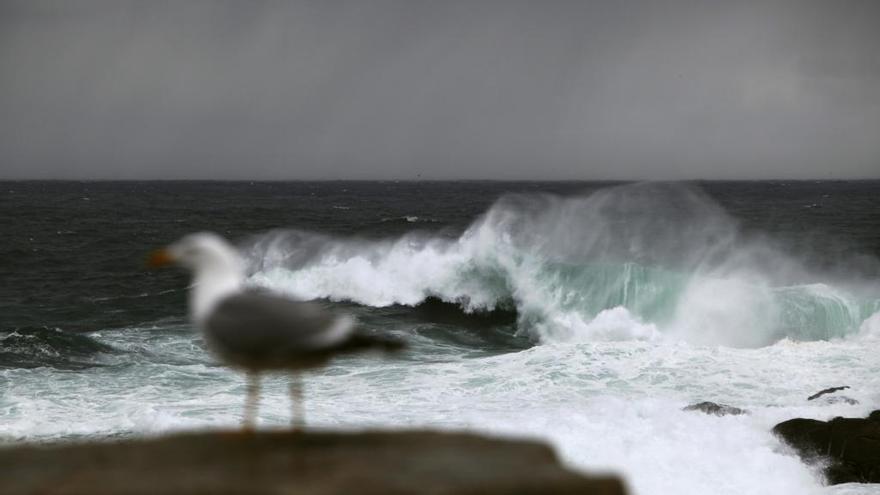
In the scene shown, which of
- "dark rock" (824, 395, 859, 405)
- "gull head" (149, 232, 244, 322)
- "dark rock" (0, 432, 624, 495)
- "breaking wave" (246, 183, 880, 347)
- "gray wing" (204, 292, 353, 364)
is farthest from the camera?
"breaking wave" (246, 183, 880, 347)

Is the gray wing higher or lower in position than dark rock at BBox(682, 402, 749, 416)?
higher

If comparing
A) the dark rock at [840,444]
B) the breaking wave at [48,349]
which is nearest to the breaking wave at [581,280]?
the dark rock at [840,444]

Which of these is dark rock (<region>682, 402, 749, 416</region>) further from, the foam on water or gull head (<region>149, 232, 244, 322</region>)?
gull head (<region>149, 232, 244, 322</region>)

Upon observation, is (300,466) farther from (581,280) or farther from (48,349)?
(581,280)

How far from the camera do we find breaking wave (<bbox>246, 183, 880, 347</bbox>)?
21.8 meters

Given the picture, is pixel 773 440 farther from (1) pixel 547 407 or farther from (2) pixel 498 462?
(2) pixel 498 462

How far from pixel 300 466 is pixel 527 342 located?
1903 cm

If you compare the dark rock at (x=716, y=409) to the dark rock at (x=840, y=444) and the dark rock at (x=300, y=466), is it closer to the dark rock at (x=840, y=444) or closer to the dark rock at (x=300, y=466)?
the dark rock at (x=840, y=444)

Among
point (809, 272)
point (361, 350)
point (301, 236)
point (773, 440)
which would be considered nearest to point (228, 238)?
point (301, 236)

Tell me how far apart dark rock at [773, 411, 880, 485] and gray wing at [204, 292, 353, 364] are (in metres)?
9.42

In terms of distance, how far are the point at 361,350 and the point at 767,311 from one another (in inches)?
794

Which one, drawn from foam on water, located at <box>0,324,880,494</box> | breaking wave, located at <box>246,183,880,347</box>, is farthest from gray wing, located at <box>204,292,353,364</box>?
breaking wave, located at <box>246,183,880,347</box>

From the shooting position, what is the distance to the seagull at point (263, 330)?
343cm

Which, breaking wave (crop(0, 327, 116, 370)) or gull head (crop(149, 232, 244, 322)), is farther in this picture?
breaking wave (crop(0, 327, 116, 370))
